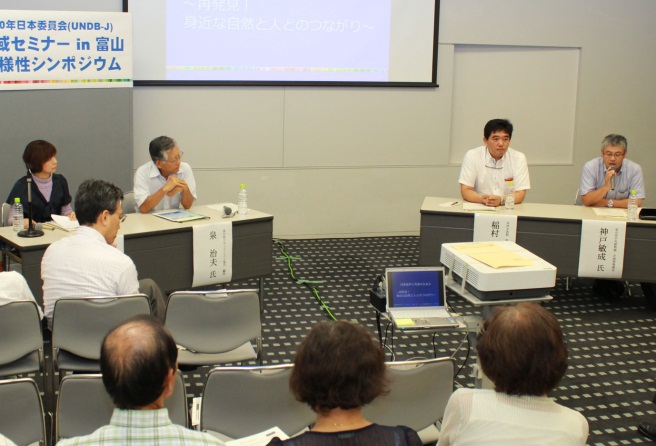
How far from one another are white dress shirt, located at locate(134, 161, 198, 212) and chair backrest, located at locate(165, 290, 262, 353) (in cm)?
194

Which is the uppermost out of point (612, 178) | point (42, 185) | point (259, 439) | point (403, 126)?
point (403, 126)

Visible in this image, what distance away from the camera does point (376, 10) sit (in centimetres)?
712

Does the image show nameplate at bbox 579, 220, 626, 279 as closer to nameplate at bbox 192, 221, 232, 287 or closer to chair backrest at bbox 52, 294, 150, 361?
nameplate at bbox 192, 221, 232, 287

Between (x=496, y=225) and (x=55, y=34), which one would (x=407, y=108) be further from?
(x=55, y=34)

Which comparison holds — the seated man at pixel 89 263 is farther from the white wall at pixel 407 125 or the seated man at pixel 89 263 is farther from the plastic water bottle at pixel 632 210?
the plastic water bottle at pixel 632 210

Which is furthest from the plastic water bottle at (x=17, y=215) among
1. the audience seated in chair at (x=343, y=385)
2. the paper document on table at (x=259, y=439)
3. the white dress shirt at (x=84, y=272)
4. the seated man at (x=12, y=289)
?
the audience seated in chair at (x=343, y=385)

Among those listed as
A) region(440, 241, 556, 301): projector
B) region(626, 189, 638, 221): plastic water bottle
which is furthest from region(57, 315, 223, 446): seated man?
region(626, 189, 638, 221): plastic water bottle

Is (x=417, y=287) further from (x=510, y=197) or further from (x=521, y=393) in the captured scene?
(x=510, y=197)

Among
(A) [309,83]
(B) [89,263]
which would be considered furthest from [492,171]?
(B) [89,263]

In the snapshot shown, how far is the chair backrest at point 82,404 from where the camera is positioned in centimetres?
252

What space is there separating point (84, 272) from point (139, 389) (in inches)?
72.8

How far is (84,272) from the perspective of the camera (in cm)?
356

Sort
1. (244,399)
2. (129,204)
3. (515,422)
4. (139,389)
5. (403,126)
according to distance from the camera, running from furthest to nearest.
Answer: (403,126), (129,204), (244,399), (515,422), (139,389)

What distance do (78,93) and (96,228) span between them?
2.50 m
